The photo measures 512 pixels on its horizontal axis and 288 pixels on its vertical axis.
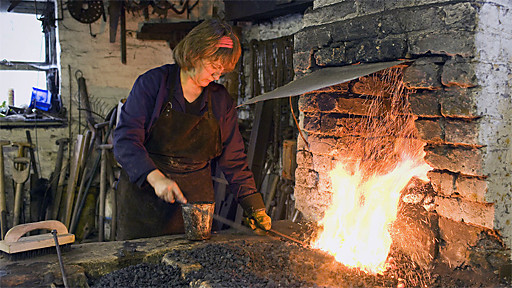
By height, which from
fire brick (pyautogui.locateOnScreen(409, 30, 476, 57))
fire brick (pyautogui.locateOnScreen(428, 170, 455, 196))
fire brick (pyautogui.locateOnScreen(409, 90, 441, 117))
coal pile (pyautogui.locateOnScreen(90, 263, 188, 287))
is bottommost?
coal pile (pyautogui.locateOnScreen(90, 263, 188, 287))

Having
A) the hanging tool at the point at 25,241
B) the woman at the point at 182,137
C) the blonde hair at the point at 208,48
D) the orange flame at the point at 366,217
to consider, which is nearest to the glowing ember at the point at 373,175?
the orange flame at the point at 366,217

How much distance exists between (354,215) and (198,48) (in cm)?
140

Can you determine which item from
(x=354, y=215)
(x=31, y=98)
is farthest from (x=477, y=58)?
(x=31, y=98)

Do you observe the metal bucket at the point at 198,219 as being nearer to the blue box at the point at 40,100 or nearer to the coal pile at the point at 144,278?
the coal pile at the point at 144,278

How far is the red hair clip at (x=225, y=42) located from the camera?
292 cm

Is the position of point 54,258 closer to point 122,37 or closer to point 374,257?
point 374,257

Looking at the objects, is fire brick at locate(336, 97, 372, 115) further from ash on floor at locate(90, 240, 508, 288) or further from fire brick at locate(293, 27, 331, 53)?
ash on floor at locate(90, 240, 508, 288)

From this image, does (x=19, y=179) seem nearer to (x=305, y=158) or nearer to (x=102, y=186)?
(x=102, y=186)

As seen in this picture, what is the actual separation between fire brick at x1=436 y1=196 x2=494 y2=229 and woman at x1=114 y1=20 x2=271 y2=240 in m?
1.09

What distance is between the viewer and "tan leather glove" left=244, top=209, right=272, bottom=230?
306 centimetres

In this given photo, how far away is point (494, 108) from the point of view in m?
2.32

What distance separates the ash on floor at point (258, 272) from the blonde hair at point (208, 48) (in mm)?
1130

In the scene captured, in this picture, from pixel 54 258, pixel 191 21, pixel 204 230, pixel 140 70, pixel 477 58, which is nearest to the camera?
pixel 477 58

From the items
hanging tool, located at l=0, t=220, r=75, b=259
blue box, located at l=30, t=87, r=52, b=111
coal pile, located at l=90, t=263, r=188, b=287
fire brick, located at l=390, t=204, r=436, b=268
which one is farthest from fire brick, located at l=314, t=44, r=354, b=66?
blue box, located at l=30, t=87, r=52, b=111
